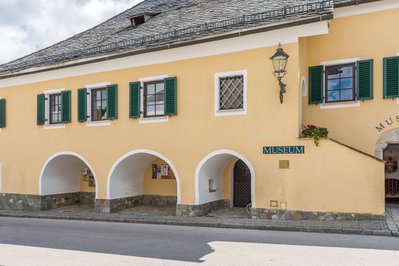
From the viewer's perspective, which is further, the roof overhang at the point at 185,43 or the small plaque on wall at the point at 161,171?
the small plaque on wall at the point at 161,171

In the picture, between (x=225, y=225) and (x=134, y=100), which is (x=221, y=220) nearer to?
(x=225, y=225)

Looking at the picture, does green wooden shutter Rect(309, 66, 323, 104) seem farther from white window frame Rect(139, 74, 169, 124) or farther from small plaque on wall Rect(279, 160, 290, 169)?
white window frame Rect(139, 74, 169, 124)

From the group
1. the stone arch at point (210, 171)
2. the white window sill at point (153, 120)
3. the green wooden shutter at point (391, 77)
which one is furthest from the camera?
the white window sill at point (153, 120)

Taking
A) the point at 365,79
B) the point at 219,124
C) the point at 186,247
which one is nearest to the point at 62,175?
the point at 219,124

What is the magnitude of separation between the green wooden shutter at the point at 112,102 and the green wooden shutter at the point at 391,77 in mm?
9201

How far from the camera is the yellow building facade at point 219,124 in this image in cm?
1265

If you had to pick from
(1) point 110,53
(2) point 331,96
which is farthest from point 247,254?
(1) point 110,53

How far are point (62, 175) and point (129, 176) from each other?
3637 mm

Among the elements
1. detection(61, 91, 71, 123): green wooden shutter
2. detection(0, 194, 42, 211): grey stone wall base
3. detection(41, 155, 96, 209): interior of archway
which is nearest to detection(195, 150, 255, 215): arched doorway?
detection(41, 155, 96, 209): interior of archway

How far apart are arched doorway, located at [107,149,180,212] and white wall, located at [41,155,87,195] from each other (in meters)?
2.94

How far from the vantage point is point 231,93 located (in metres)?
14.1

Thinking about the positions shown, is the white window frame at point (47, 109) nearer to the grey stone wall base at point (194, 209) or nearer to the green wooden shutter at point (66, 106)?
the green wooden shutter at point (66, 106)

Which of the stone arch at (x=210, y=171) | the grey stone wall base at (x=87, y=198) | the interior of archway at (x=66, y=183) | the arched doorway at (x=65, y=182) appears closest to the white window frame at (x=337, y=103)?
the stone arch at (x=210, y=171)

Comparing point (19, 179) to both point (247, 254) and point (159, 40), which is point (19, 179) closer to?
point (159, 40)
